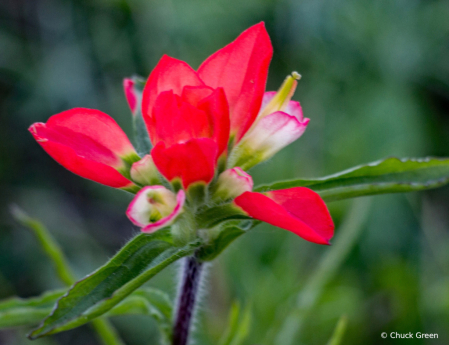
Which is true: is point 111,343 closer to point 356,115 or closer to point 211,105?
point 211,105

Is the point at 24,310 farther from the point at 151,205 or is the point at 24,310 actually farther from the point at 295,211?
the point at 295,211

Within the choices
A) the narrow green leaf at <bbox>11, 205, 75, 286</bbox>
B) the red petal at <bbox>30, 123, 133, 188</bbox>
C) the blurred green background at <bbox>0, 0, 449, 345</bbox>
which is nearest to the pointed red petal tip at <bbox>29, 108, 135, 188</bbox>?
the red petal at <bbox>30, 123, 133, 188</bbox>

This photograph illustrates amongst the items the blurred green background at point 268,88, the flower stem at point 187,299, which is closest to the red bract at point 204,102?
the flower stem at point 187,299

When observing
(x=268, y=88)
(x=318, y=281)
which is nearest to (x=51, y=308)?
(x=318, y=281)

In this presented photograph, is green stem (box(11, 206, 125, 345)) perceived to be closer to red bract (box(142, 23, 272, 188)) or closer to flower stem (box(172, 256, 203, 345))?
flower stem (box(172, 256, 203, 345))

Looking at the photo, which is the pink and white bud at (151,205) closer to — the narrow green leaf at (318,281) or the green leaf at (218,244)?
the green leaf at (218,244)

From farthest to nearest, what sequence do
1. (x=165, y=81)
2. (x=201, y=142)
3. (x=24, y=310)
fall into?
1. (x=24, y=310)
2. (x=165, y=81)
3. (x=201, y=142)
